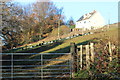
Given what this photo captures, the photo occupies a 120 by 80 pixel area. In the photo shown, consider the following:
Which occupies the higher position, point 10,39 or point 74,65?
point 10,39

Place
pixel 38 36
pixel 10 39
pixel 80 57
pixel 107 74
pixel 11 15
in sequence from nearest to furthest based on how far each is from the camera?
pixel 107 74, pixel 80 57, pixel 11 15, pixel 10 39, pixel 38 36

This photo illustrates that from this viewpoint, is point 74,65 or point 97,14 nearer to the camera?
point 74,65

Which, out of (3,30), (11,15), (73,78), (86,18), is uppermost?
(86,18)

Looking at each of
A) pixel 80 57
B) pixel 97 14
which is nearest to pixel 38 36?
pixel 97 14

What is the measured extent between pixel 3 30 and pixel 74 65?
15.4 feet

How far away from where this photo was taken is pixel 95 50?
4.51 m

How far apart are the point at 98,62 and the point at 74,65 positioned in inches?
27.1

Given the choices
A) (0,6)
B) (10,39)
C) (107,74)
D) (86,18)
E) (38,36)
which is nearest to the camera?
(107,74)

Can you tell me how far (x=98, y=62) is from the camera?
4.27 metres

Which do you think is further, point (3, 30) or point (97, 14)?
point (97, 14)

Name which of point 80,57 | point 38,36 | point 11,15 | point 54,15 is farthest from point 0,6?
point 54,15

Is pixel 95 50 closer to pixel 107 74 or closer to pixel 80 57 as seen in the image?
pixel 80 57

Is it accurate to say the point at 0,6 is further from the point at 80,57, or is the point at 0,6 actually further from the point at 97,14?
the point at 97,14

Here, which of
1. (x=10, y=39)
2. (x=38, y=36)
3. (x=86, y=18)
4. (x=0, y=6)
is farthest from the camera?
(x=86, y=18)
